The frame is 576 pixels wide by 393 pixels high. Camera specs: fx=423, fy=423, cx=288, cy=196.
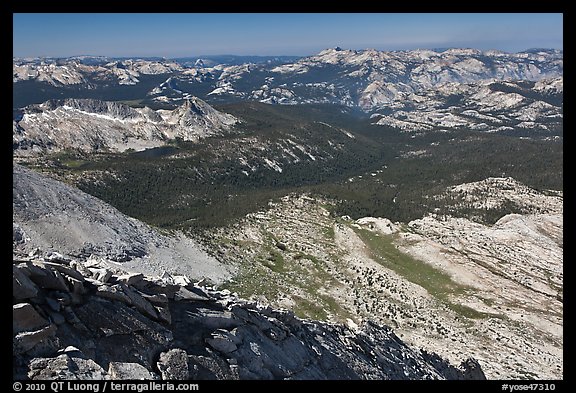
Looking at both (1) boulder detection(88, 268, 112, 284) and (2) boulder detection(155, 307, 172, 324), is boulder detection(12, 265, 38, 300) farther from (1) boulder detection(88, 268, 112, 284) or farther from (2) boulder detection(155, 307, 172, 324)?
(2) boulder detection(155, 307, 172, 324)

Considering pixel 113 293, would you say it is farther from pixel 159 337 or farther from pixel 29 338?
pixel 29 338

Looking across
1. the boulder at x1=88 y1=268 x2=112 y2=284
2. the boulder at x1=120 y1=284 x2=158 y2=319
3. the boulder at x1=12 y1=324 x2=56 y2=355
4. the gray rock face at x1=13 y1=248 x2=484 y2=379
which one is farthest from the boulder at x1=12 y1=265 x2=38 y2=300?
the boulder at x1=120 y1=284 x2=158 y2=319

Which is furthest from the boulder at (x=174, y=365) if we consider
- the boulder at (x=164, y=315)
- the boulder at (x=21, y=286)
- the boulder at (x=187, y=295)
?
the boulder at (x=21, y=286)

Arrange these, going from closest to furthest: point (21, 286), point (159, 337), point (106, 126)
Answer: point (21, 286), point (159, 337), point (106, 126)

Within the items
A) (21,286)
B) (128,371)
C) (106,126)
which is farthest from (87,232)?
(106,126)
